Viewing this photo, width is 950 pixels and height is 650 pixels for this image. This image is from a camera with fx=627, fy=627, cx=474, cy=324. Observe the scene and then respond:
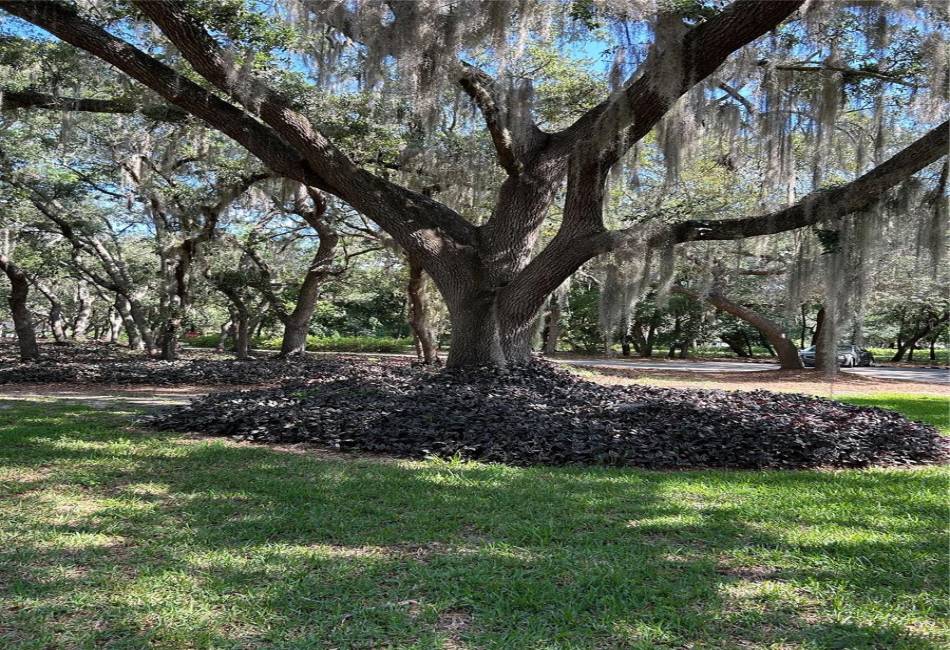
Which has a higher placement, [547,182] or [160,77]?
[160,77]

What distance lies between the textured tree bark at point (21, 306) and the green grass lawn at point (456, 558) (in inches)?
379

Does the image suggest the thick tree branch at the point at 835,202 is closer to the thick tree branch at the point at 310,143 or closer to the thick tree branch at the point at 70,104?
the thick tree branch at the point at 310,143

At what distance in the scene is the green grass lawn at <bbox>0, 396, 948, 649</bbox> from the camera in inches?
81.1

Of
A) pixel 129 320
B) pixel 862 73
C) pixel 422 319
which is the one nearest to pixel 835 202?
pixel 862 73

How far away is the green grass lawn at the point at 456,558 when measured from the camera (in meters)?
2.06

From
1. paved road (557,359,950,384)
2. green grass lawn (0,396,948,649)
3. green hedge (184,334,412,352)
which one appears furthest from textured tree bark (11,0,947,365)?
green hedge (184,334,412,352)

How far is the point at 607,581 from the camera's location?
95.9 inches

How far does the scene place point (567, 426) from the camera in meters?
5.27

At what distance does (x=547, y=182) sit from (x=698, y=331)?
73.6 feet

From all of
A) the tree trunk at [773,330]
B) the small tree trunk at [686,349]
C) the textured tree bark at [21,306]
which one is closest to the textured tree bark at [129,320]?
the textured tree bark at [21,306]

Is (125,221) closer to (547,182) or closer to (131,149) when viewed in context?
(131,149)

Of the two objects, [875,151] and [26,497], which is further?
[875,151]

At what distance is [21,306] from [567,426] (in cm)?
1191

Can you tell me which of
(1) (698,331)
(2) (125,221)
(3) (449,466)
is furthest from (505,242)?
(1) (698,331)
